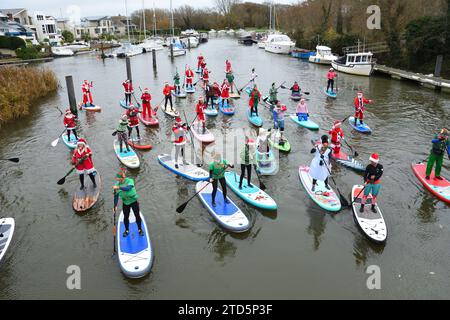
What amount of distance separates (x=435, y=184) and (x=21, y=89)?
2441cm

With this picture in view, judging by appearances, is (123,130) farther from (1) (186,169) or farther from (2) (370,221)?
(2) (370,221)

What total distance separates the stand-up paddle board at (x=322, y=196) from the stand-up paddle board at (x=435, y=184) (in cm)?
321

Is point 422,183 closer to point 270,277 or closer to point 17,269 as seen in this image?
point 270,277

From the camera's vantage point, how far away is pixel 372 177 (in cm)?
981

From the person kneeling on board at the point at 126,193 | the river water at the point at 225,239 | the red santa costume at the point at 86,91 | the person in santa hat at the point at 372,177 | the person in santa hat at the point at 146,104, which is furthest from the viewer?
the red santa costume at the point at 86,91

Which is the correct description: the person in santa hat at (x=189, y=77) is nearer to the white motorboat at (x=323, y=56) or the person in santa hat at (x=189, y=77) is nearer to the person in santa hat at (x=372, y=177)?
the person in santa hat at (x=372, y=177)

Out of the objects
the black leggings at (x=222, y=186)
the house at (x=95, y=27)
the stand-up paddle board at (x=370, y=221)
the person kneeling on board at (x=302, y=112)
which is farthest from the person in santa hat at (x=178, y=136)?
the house at (x=95, y=27)

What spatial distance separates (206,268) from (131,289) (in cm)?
182

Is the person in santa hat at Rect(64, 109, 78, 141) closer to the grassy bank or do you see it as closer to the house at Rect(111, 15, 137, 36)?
the grassy bank

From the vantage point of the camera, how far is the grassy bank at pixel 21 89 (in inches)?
829

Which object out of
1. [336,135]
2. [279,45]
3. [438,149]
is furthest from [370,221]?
[279,45]

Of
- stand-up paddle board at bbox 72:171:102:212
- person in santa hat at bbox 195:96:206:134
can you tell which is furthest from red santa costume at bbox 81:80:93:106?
stand-up paddle board at bbox 72:171:102:212

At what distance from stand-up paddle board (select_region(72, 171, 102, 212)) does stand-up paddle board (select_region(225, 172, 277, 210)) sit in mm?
4442

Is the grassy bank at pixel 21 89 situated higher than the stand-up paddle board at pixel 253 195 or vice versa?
the grassy bank at pixel 21 89
